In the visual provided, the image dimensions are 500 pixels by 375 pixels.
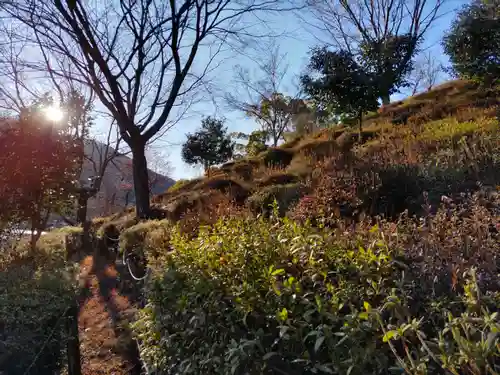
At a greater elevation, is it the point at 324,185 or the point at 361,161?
the point at 361,161

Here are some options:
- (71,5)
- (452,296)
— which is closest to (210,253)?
(452,296)

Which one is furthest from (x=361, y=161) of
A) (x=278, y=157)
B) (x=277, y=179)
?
(x=278, y=157)

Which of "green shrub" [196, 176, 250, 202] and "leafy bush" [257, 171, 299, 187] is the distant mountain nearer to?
"green shrub" [196, 176, 250, 202]

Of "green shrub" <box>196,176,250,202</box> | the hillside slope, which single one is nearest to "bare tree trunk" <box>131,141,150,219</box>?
the hillside slope

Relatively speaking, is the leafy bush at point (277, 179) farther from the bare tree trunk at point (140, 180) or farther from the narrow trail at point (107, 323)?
the narrow trail at point (107, 323)

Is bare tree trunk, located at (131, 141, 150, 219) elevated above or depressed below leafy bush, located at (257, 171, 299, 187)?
above

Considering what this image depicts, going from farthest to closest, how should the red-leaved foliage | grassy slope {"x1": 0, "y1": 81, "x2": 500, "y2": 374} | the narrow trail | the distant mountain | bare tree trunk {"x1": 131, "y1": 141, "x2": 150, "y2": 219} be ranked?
the distant mountain, bare tree trunk {"x1": 131, "y1": 141, "x2": 150, "y2": 219}, the red-leaved foliage, the narrow trail, grassy slope {"x1": 0, "y1": 81, "x2": 500, "y2": 374}

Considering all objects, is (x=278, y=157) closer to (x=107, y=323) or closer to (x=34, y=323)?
(x=107, y=323)

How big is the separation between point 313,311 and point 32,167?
4.29m

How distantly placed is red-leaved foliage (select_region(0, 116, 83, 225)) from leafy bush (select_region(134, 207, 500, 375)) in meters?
2.96

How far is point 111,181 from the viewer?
24250 mm

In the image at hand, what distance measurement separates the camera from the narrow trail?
12.2 feet

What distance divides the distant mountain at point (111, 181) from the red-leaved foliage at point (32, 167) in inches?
409

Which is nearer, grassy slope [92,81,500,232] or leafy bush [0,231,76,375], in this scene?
leafy bush [0,231,76,375]
